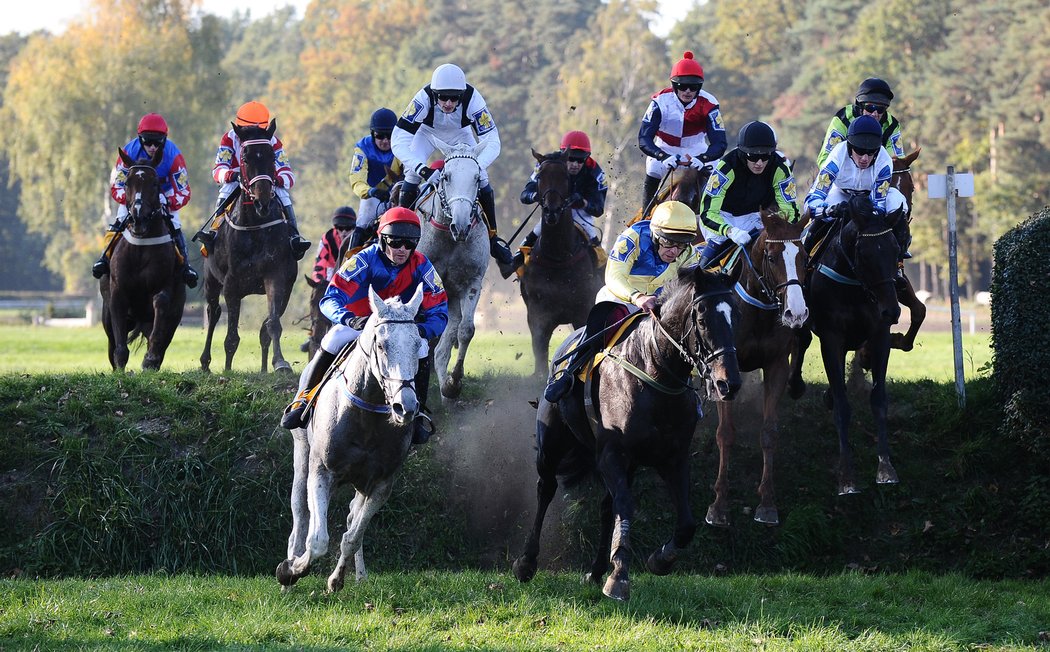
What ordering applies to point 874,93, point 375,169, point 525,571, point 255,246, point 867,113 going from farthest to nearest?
point 255,246
point 375,169
point 867,113
point 874,93
point 525,571

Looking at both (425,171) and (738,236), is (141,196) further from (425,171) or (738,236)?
(738,236)

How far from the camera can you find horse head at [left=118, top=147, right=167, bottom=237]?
544 inches

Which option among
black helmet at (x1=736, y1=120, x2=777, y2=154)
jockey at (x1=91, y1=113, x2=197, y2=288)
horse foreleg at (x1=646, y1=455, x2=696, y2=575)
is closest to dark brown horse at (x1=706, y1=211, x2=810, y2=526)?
black helmet at (x1=736, y1=120, x2=777, y2=154)

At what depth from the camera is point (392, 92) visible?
2420 inches

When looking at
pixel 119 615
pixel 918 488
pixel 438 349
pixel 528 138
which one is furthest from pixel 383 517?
pixel 528 138

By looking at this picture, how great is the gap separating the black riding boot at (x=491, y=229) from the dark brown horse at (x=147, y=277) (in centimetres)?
362

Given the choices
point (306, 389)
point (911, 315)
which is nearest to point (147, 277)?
point (306, 389)

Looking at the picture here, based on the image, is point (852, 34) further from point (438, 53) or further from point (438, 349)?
point (438, 349)

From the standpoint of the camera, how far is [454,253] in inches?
502

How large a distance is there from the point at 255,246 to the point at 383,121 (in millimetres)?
2096

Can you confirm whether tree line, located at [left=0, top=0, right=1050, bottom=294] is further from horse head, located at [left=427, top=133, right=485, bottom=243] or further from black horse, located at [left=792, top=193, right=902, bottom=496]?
black horse, located at [left=792, top=193, right=902, bottom=496]

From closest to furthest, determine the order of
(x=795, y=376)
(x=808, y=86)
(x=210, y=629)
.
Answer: (x=210, y=629)
(x=795, y=376)
(x=808, y=86)

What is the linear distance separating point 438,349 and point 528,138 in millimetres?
48868

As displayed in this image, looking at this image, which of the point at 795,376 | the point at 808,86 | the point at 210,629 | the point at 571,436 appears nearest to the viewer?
the point at 210,629
